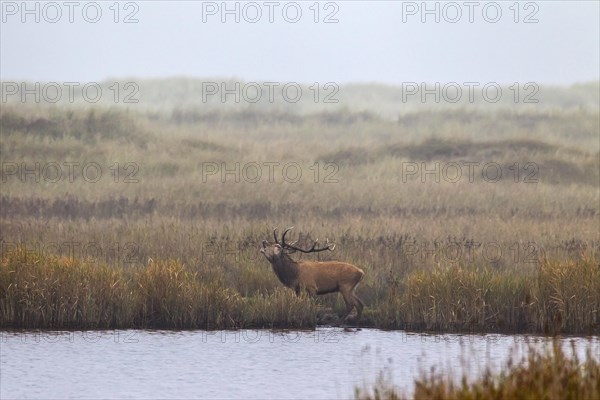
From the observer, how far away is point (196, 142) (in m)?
43.1

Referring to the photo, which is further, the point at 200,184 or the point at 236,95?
the point at 236,95

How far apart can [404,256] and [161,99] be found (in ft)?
199

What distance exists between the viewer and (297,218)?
26125mm

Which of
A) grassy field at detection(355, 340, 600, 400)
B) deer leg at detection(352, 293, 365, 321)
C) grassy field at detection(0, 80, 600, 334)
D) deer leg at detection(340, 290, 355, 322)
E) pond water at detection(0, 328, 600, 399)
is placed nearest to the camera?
grassy field at detection(355, 340, 600, 400)

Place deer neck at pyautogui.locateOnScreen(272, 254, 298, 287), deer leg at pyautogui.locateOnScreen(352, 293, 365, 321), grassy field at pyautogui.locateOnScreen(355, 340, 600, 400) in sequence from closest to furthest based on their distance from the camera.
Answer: grassy field at pyautogui.locateOnScreen(355, 340, 600, 400)
deer leg at pyautogui.locateOnScreen(352, 293, 365, 321)
deer neck at pyautogui.locateOnScreen(272, 254, 298, 287)

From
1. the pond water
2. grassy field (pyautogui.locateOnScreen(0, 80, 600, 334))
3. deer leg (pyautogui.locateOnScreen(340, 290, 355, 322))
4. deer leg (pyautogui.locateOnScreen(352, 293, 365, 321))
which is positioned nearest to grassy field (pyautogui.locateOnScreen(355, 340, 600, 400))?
grassy field (pyautogui.locateOnScreen(0, 80, 600, 334))

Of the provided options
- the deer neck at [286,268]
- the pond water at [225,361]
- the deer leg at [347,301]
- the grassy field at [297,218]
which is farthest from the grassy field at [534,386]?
the deer neck at [286,268]

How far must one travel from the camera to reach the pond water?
13.4 meters

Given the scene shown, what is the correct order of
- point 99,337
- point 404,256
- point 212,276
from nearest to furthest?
point 99,337
point 212,276
point 404,256

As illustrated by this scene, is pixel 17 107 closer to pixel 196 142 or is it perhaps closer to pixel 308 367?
pixel 196 142

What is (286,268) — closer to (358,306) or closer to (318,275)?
(318,275)

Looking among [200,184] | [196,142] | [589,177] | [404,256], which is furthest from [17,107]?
[404,256]

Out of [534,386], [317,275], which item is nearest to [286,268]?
[317,275]

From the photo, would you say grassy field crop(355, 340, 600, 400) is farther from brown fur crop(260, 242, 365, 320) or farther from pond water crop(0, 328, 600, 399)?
brown fur crop(260, 242, 365, 320)
